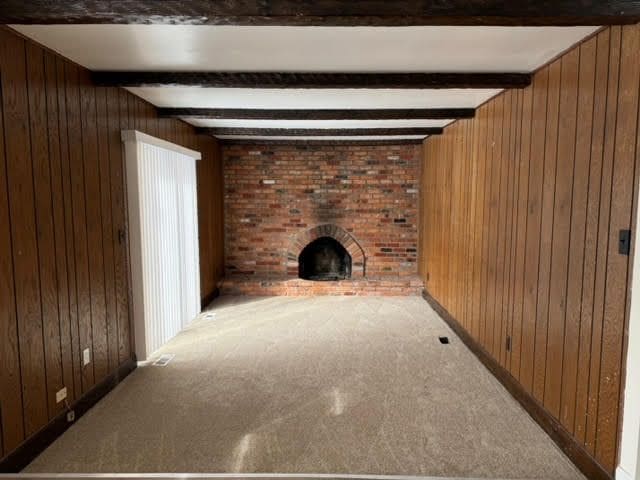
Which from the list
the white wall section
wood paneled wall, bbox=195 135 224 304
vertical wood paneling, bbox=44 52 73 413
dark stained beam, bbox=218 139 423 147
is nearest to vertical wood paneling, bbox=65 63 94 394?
vertical wood paneling, bbox=44 52 73 413

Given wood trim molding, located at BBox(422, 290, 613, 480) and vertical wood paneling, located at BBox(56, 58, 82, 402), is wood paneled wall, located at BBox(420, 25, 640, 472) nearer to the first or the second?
wood trim molding, located at BBox(422, 290, 613, 480)

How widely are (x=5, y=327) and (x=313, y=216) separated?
459 centimetres

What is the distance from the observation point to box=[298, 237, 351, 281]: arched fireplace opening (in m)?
6.62

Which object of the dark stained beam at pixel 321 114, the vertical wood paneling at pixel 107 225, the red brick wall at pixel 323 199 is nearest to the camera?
the vertical wood paneling at pixel 107 225

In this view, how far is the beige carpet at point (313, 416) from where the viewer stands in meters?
2.18

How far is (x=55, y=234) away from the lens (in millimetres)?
2420

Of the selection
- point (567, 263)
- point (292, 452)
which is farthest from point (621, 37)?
point (292, 452)

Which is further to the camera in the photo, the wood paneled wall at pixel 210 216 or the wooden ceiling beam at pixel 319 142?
the wooden ceiling beam at pixel 319 142

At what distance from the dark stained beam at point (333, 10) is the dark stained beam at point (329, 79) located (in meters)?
1.20

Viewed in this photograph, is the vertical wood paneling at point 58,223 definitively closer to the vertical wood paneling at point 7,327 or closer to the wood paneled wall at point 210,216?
the vertical wood paneling at point 7,327

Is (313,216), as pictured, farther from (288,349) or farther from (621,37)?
(621,37)

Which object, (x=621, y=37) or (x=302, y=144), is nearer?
(x=621, y=37)

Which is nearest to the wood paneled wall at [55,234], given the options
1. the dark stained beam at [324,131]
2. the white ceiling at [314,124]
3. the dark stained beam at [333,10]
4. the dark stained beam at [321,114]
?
the dark stained beam at [321,114]

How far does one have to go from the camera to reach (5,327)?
6.66ft
